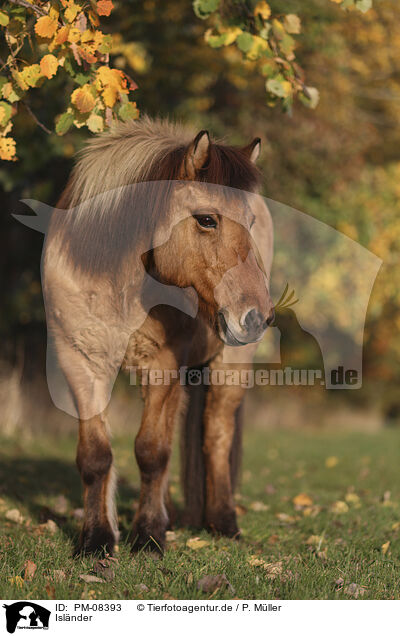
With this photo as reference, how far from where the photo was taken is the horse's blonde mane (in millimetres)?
3969

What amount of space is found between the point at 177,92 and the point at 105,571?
925 centimetres

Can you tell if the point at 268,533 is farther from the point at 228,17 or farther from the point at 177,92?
the point at 177,92

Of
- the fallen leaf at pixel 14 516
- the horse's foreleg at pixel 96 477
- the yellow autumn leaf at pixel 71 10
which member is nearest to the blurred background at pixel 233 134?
the yellow autumn leaf at pixel 71 10

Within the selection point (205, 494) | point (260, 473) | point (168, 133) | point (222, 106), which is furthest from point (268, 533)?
point (222, 106)

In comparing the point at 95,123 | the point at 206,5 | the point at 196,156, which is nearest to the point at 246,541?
the point at 196,156

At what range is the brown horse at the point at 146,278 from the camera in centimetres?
363

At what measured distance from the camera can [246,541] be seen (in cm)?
459

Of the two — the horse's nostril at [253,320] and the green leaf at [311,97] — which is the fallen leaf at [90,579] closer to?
the horse's nostril at [253,320]

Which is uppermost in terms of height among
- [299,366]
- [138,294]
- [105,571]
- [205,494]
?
[138,294]

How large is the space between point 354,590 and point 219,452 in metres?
1.83

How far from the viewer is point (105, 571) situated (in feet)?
11.1

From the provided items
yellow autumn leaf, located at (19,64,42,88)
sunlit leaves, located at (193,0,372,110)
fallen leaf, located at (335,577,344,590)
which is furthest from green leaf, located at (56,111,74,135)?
fallen leaf, located at (335,577,344,590)
